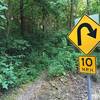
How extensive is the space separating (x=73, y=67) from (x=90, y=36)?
20.4ft

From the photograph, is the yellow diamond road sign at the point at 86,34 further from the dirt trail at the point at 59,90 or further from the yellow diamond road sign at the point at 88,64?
the dirt trail at the point at 59,90

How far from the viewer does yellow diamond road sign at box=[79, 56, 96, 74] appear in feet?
20.2

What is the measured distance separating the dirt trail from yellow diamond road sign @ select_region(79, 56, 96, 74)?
137 inches

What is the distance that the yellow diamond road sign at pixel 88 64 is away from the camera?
616 centimetres

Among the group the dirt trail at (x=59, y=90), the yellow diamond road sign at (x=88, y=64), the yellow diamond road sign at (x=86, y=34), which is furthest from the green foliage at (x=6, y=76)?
the yellow diamond road sign at (x=86, y=34)

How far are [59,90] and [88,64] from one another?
438 centimetres

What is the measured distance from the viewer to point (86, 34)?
246 inches

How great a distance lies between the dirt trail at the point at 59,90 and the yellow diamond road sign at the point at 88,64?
11.4ft

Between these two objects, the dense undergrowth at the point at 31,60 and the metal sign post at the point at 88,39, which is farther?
the dense undergrowth at the point at 31,60

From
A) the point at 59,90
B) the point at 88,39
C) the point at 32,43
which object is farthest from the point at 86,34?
the point at 32,43

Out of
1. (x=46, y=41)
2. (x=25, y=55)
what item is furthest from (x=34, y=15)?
(x=25, y=55)

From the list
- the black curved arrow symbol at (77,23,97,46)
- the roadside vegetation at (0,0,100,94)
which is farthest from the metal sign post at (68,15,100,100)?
the roadside vegetation at (0,0,100,94)

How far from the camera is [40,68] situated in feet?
37.1

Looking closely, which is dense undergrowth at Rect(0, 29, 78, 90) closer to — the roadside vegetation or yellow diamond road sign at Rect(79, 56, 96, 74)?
the roadside vegetation
